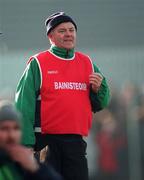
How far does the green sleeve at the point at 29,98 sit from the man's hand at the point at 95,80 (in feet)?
1.25

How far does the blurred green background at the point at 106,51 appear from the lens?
40.1 ft

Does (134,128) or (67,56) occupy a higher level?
(67,56)

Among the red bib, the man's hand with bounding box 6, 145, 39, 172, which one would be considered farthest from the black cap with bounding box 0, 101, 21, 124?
the red bib

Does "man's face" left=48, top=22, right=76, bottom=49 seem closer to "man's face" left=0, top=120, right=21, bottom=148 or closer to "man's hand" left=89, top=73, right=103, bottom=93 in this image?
"man's hand" left=89, top=73, right=103, bottom=93

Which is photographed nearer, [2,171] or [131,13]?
[2,171]

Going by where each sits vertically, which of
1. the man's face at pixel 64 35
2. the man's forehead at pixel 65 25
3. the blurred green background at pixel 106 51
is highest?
the man's forehead at pixel 65 25

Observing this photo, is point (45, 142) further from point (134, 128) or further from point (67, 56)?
point (134, 128)

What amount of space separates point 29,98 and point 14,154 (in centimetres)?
230

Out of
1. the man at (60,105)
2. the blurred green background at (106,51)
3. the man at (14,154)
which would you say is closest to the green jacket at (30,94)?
the man at (60,105)

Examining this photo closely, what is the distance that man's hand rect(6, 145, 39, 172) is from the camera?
4.05 metres

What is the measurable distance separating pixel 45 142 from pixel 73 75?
511mm

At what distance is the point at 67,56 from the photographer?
6555 millimetres

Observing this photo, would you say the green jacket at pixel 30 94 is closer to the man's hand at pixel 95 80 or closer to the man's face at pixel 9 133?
the man's hand at pixel 95 80

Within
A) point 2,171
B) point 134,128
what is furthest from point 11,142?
point 134,128
